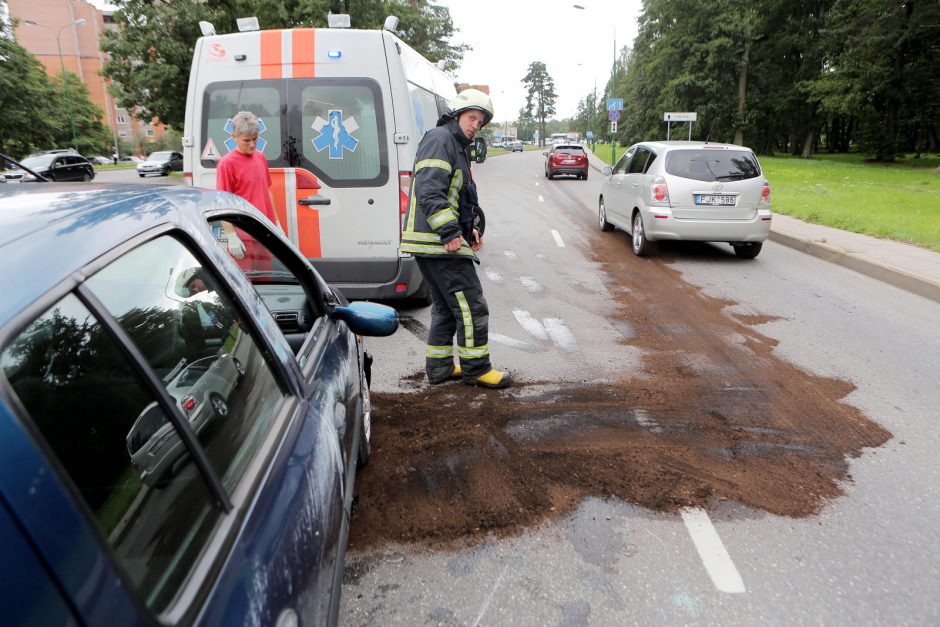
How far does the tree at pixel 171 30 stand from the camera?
21562 millimetres

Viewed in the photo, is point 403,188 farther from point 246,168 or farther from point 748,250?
point 748,250

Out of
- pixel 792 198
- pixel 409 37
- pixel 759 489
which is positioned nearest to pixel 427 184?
pixel 759 489

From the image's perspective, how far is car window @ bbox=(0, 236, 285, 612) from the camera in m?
1.06

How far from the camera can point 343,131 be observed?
604 centimetres

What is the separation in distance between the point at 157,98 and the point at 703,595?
84.9ft

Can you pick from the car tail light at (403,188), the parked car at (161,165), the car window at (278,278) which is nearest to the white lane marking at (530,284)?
the car tail light at (403,188)

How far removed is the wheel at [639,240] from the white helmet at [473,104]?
19.8ft

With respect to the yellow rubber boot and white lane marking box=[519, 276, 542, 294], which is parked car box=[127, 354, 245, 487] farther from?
white lane marking box=[519, 276, 542, 294]

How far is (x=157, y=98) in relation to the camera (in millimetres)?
23688

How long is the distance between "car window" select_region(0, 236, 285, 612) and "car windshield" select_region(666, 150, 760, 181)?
29.5 feet

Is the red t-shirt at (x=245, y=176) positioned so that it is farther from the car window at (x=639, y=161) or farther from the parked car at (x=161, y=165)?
the parked car at (x=161, y=165)

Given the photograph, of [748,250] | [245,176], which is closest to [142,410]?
[245,176]

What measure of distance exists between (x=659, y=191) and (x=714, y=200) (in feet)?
2.57

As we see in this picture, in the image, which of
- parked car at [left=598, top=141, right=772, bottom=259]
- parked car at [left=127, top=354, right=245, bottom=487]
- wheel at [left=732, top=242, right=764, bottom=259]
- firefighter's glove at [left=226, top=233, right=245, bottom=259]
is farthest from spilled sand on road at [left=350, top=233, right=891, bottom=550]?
wheel at [left=732, top=242, right=764, bottom=259]
